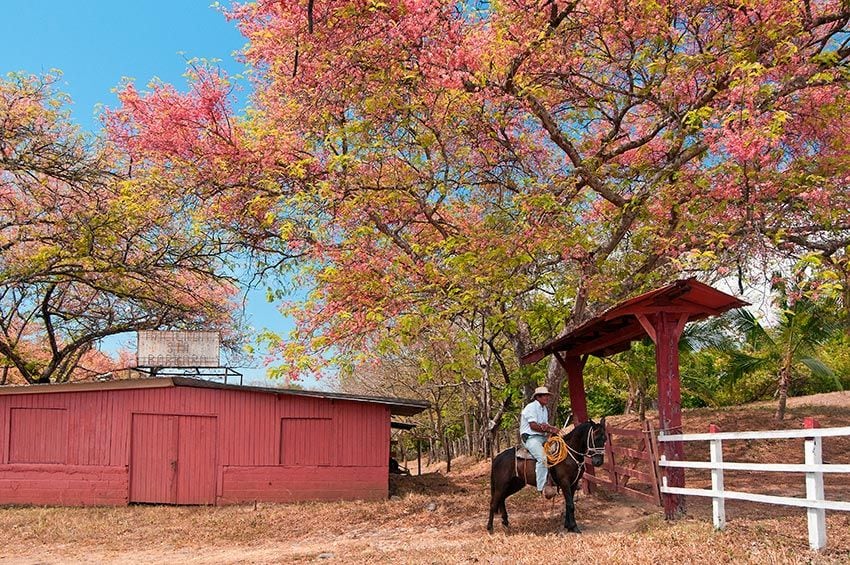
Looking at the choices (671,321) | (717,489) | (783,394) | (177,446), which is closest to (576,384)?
(671,321)

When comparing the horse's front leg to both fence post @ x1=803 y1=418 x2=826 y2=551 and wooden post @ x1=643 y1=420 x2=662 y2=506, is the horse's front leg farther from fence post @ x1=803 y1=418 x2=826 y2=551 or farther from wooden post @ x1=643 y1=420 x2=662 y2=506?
→ fence post @ x1=803 y1=418 x2=826 y2=551

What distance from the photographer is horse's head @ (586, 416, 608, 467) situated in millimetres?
10259

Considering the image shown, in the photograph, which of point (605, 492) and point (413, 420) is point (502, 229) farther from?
point (413, 420)

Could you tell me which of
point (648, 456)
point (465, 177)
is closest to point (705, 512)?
point (648, 456)

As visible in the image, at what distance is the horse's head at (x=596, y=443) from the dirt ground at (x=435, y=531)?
0.98 metres

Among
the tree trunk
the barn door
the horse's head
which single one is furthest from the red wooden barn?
the tree trunk

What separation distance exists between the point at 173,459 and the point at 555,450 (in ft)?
36.7

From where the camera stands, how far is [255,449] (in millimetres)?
18234

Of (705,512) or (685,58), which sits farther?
(685,58)

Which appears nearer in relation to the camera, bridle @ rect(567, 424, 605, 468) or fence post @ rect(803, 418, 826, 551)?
fence post @ rect(803, 418, 826, 551)

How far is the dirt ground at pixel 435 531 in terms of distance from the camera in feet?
25.6

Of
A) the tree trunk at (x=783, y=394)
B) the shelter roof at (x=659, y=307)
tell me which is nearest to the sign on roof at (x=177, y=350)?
the shelter roof at (x=659, y=307)

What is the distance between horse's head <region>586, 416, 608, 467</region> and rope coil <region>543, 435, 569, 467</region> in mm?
330

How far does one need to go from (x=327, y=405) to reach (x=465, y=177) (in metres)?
6.88
